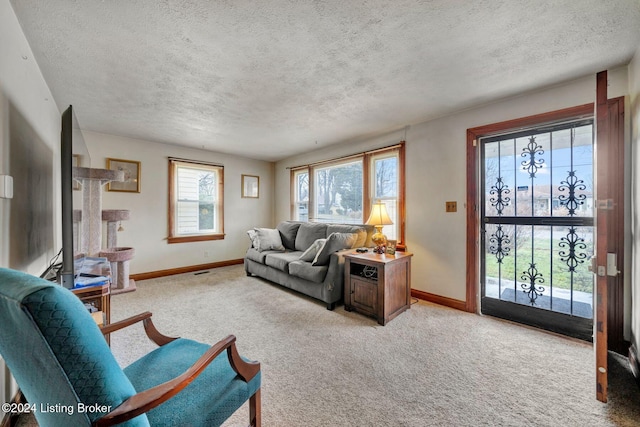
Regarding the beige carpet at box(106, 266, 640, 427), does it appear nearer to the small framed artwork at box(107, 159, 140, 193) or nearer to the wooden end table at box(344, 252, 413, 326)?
the wooden end table at box(344, 252, 413, 326)

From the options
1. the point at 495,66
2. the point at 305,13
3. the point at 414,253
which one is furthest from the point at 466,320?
the point at 305,13

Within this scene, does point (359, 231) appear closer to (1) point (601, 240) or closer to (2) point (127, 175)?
(1) point (601, 240)

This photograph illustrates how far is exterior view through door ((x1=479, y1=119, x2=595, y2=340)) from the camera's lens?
91.7 inches

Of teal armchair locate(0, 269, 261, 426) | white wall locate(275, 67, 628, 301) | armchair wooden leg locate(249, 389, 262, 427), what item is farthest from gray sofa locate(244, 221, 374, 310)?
teal armchair locate(0, 269, 261, 426)

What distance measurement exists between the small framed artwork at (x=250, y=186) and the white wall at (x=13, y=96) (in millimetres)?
3299

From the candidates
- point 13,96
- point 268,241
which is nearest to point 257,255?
point 268,241

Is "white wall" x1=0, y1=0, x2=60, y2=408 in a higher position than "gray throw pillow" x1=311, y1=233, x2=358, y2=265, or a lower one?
higher

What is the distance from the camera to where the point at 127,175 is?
4.00m

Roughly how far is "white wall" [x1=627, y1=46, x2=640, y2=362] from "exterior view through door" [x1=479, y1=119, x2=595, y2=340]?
30 cm

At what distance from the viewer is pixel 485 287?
2.87 meters

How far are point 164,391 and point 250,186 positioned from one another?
16.2 feet

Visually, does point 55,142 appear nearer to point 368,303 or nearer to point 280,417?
point 280,417

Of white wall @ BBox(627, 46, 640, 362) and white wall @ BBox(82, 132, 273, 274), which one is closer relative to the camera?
white wall @ BBox(627, 46, 640, 362)

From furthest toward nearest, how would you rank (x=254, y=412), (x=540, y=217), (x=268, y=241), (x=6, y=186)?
1. (x=268, y=241)
2. (x=540, y=217)
3. (x=6, y=186)
4. (x=254, y=412)
